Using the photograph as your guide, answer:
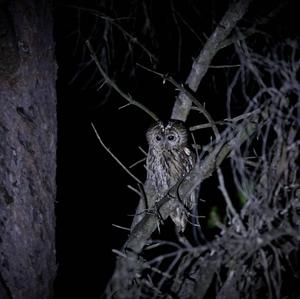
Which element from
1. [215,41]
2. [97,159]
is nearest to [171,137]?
[215,41]

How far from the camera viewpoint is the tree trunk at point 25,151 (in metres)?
1.65

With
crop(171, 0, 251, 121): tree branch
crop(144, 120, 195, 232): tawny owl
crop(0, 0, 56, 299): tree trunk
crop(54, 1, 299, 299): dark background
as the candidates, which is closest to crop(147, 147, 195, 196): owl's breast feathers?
crop(144, 120, 195, 232): tawny owl

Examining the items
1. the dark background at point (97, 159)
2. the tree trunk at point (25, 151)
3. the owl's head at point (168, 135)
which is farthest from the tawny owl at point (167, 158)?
the dark background at point (97, 159)

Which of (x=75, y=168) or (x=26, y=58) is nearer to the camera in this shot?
(x=26, y=58)

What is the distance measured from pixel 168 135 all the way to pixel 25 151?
1.78 m

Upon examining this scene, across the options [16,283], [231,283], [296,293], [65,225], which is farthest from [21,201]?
[65,225]

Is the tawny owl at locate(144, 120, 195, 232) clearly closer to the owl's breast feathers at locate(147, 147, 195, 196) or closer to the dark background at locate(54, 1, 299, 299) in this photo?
the owl's breast feathers at locate(147, 147, 195, 196)

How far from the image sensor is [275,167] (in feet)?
5.60

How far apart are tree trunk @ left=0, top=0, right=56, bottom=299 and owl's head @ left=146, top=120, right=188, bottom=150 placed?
55.7 inches

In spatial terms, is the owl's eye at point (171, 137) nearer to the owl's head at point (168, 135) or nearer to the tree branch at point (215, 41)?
the owl's head at point (168, 135)

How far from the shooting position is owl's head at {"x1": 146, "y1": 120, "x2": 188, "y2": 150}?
309cm

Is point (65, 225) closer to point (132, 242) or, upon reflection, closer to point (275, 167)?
point (132, 242)

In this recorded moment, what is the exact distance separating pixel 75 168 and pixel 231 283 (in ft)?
16.5

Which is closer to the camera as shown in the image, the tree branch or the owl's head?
the tree branch
